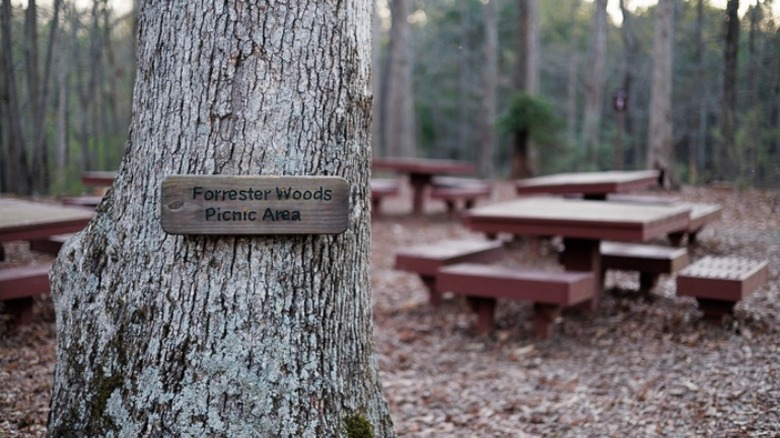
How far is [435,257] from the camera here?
649 centimetres

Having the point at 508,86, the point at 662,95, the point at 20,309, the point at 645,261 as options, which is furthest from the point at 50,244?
the point at 508,86

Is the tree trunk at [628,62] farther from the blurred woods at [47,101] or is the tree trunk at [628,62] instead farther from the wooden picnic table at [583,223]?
the blurred woods at [47,101]

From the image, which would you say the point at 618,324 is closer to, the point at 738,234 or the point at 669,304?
the point at 669,304

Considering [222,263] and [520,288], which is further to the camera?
[520,288]

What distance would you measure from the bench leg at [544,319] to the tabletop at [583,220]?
1.99 ft

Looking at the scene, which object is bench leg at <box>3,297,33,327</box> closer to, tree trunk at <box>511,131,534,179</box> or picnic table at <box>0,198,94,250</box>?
picnic table at <box>0,198,94,250</box>

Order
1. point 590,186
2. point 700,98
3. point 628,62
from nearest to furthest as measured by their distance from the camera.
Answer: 1. point 590,186
2. point 628,62
3. point 700,98

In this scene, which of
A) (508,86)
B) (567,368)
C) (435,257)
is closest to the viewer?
(567,368)

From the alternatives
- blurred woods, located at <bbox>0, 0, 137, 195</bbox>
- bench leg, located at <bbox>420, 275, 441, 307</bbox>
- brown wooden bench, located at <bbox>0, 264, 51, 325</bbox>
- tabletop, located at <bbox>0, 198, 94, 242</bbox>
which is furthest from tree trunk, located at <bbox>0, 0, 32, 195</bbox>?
bench leg, located at <bbox>420, 275, 441, 307</bbox>

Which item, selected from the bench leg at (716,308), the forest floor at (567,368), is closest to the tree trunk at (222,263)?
the forest floor at (567,368)

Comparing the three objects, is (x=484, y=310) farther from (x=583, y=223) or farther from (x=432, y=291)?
(x=583, y=223)

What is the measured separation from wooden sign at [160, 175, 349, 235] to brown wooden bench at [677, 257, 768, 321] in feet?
12.6

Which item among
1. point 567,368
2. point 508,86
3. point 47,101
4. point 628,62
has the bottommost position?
point 567,368

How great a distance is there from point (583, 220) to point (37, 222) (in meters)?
4.08
